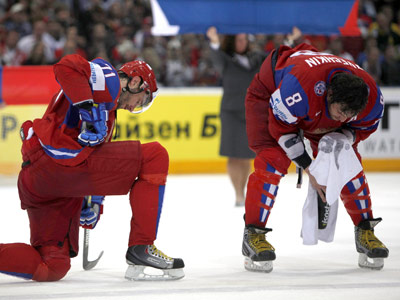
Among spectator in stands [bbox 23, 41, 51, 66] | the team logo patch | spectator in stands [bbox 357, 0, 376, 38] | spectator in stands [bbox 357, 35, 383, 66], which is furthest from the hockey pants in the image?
spectator in stands [bbox 357, 0, 376, 38]

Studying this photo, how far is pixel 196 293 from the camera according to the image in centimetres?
329

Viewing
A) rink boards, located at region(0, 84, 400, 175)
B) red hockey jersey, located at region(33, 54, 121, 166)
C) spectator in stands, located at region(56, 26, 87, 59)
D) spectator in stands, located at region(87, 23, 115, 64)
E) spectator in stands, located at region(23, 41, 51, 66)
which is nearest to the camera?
red hockey jersey, located at region(33, 54, 121, 166)

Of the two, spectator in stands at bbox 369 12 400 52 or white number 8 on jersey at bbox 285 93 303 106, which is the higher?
white number 8 on jersey at bbox 285 93 303 106

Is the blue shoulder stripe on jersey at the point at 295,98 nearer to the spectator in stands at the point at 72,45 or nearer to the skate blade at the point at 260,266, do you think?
the skate blade at the point at 260,266

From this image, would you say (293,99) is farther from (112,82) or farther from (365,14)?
(365,14)

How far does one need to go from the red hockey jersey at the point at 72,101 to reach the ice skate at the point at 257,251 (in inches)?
39.5

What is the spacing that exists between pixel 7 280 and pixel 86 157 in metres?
0.73

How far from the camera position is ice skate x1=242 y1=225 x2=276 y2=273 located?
3799 mm

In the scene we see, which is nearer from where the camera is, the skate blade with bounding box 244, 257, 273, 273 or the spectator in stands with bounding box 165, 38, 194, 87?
the skate blade with bounding box 244, 257, 273, 273

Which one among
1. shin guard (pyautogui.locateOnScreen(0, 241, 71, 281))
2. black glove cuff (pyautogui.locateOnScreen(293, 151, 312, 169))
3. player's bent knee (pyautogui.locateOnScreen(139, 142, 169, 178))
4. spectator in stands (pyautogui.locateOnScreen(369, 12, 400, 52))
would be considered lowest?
spectator in stands (pyautogui.locateOnScreen(369, 12, 400, 52))

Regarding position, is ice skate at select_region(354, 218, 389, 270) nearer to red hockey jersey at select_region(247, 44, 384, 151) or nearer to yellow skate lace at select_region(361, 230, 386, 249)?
yellow skate lace at select_region(361, 230, 386, 249)

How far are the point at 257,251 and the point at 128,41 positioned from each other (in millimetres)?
6993

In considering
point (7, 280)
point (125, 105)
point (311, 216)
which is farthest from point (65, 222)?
point (311, 216)

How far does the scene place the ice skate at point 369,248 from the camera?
383 cm
